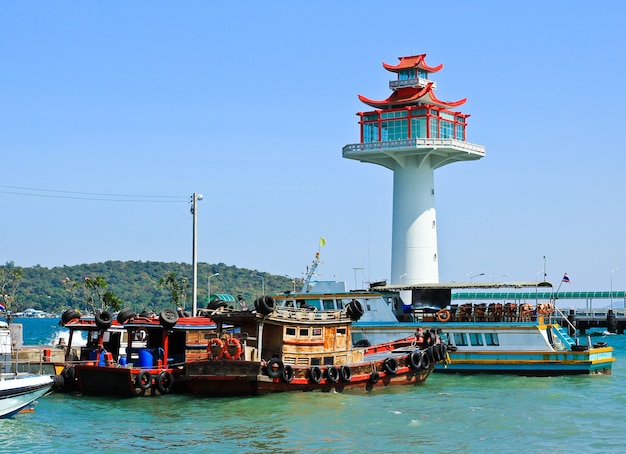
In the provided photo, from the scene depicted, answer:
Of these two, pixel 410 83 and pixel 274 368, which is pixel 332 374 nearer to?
pixel 274 368

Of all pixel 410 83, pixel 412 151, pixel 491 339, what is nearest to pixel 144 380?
pixel 491 339

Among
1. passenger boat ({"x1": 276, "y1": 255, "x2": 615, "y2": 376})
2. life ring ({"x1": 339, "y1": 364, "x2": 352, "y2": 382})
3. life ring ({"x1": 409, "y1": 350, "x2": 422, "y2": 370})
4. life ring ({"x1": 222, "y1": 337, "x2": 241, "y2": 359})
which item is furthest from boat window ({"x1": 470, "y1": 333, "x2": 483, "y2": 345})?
life ring ({"x1": 222, "y1": 337, "x2": 241, "y2": 359})

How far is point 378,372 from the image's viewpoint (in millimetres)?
33688

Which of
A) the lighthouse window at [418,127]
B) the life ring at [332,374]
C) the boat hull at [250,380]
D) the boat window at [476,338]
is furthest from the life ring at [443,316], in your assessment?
the lighthouse window at [418,127]

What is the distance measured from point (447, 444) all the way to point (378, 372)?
9353 mm

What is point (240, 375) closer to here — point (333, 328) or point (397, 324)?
point (333, 328)

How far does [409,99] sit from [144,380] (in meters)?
22.9

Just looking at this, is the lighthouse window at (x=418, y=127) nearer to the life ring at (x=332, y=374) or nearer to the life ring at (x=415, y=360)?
the life ring at (x=415, y=360)

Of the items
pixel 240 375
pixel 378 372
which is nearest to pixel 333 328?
pixel 378 372

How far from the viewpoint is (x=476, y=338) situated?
3941cm

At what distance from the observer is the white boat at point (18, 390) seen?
2530 centimetres

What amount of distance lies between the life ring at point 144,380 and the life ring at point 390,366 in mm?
8246

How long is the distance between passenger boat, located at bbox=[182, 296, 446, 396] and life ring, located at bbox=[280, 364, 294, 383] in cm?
3

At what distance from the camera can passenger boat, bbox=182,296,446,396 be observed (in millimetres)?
30656
